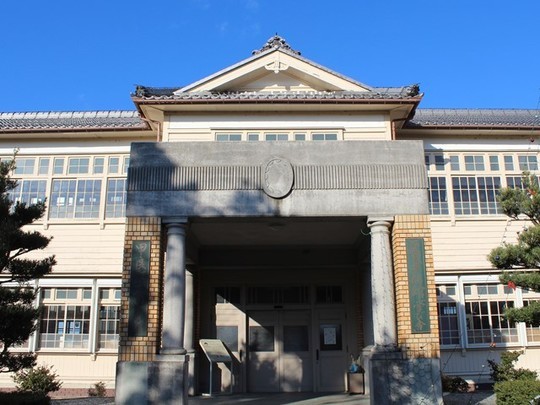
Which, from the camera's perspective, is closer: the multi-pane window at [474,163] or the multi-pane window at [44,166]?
the multi-pane window at [474,163]

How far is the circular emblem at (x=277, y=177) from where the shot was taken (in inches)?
455

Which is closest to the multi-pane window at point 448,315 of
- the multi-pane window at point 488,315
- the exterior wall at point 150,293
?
the multi-pane window at point 488,315

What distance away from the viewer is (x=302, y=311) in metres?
17.3

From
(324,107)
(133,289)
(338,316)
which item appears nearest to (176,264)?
(133,289)

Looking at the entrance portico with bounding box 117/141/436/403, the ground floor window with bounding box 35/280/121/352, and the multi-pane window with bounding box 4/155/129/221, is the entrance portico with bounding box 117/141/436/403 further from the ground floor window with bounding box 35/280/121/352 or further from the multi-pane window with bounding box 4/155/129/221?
the multi-pane window with bounding box 4/155/129/221

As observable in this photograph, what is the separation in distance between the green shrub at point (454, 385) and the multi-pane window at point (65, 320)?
1112 centimetres

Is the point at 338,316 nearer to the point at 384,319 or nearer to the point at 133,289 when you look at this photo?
the point at 384,319

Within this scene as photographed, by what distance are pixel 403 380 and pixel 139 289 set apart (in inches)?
204

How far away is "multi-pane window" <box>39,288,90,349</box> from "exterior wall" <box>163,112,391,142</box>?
6224mm

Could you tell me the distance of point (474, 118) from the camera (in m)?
22.2

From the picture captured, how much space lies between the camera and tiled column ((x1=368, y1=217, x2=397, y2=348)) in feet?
36.3

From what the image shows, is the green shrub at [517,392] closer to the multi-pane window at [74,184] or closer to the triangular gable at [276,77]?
the triangular gable at [276,77]

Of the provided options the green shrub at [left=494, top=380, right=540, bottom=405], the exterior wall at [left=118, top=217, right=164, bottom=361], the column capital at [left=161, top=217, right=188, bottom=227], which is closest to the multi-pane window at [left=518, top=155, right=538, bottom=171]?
the green shrub at [left=494, top=380, right=540, bottom=405]

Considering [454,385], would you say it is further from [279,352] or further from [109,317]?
[109,317]
